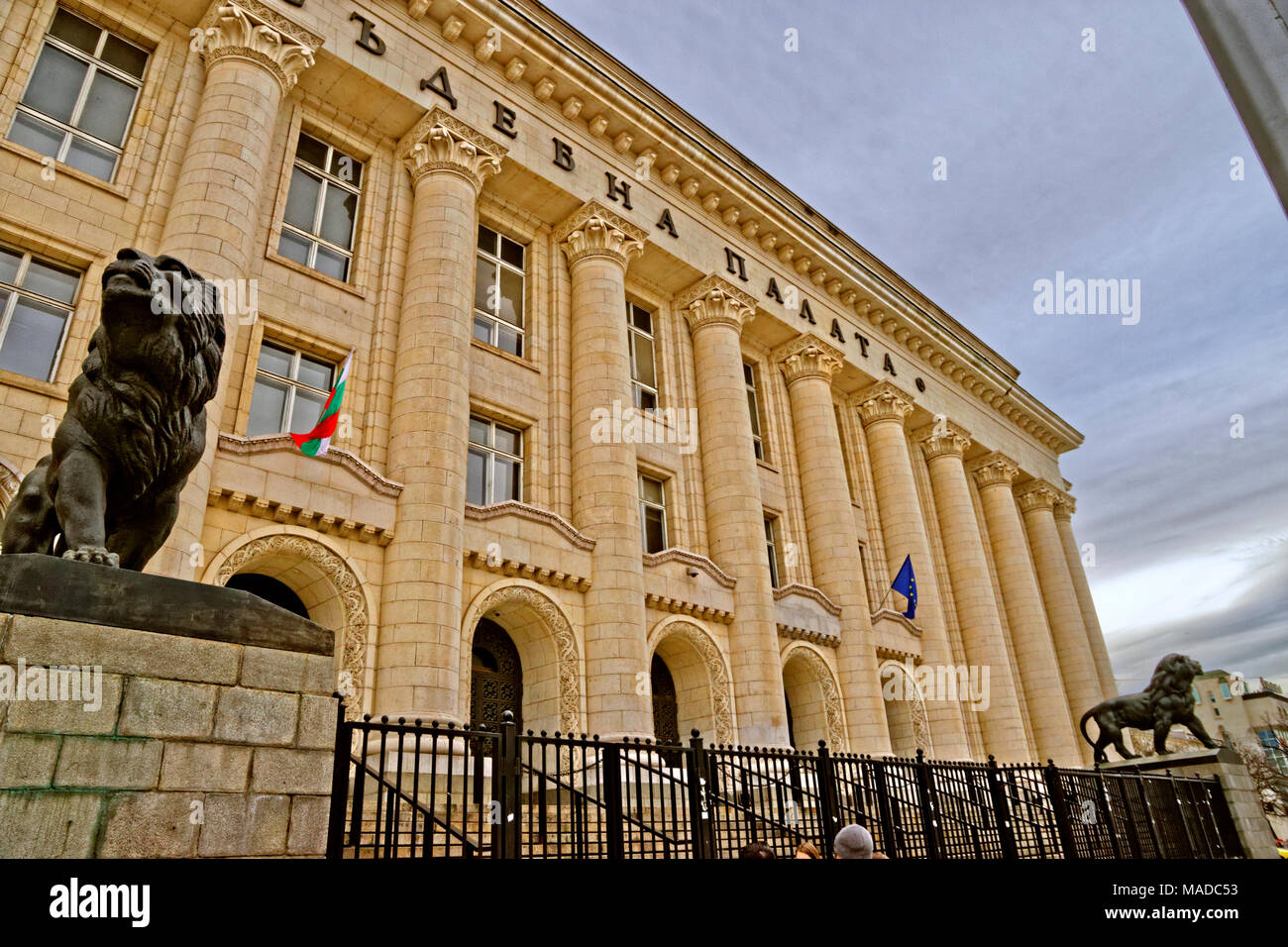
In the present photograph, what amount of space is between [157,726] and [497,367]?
45.3ft

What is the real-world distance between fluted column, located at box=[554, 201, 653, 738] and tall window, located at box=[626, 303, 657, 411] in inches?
80.8

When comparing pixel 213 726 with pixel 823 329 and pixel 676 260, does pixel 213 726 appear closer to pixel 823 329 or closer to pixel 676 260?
pixel 676 260

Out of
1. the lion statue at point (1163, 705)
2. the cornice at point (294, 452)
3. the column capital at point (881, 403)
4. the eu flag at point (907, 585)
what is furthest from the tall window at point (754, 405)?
the cornice at point (294, 452)

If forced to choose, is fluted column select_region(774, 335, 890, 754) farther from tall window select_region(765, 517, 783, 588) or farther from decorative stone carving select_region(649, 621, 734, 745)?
decorative stone carving select_region(649, 621, 734, 745)

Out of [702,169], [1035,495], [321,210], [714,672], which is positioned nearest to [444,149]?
[321,210]

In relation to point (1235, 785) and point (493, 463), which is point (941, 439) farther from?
point (493, 463)

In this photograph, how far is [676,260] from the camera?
73.0ft

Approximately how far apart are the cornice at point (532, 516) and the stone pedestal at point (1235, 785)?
42.8 feet

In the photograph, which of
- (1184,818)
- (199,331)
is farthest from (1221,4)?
(1184,818)

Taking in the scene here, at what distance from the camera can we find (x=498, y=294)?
18.8m

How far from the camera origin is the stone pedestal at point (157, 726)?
4.03 meters

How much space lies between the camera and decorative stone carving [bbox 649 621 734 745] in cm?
1827
